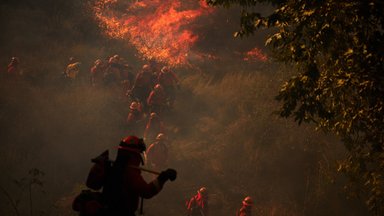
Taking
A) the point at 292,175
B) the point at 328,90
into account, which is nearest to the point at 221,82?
the point at 292,175

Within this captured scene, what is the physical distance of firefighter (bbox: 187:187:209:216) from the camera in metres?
11.1

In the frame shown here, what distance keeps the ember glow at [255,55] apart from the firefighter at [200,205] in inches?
430

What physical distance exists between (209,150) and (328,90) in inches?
349

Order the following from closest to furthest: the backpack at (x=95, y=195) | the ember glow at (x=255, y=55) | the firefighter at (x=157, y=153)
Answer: the backpack at (x=95, y=195)
the firefighter at (x=157, y=153)
the ember glow at (x=255, y=55)

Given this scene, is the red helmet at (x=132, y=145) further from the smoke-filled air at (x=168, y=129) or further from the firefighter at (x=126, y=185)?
the smoke-filled air at (x=168, y=129)

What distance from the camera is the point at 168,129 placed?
53.5 feet

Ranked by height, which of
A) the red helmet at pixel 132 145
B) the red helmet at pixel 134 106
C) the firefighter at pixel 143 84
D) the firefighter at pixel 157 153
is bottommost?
the firefighter at pixel 157 153

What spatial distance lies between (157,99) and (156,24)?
13.6m

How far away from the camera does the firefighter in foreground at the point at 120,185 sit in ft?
12.8

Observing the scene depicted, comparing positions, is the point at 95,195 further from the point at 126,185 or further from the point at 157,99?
the point at 157,99

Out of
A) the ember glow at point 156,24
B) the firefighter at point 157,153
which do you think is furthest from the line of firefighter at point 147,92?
the ember glow at point 156,24

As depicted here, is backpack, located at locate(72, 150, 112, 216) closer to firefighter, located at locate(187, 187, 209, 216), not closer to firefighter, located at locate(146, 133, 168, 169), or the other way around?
firefighter, located at locate(187, 187, 209, 216)

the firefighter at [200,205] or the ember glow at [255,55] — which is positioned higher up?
the ember glow at [255,55]

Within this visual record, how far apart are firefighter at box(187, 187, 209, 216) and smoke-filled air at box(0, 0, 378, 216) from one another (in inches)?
1.2
